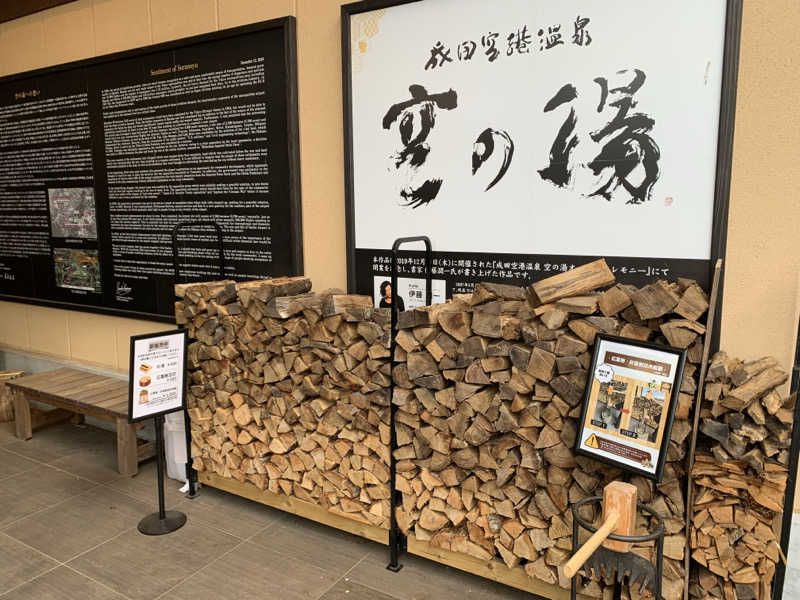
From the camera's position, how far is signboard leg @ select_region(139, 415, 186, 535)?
2824 millimetres

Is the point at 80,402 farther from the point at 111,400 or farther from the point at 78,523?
the point at 78,523

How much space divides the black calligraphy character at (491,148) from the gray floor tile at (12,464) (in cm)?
323

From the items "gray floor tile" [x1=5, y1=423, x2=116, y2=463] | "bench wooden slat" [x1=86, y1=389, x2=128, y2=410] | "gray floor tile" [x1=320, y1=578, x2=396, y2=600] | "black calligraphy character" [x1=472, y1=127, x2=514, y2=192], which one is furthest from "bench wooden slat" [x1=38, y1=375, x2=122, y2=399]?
"black calligraphy character" [x1=472, y1=127, x2=514, y2=192]

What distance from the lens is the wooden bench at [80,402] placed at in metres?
3.45

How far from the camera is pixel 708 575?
6.35ft

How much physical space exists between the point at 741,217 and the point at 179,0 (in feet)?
10.5

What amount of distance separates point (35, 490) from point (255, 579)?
1.67 m

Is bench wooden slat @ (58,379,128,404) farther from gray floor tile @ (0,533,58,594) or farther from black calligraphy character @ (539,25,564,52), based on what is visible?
black calligraphy character @ (539,25,564,52)

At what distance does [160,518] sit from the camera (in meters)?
2.91

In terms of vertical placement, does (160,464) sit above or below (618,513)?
below

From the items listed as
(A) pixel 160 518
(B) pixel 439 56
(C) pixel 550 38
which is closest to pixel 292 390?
(A) pixel 160 518

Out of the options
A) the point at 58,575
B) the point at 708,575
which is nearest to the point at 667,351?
the point at 708,575

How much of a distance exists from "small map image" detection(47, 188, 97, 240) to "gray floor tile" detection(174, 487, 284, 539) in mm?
2072

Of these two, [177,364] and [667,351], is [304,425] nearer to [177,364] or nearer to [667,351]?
[177,364]
